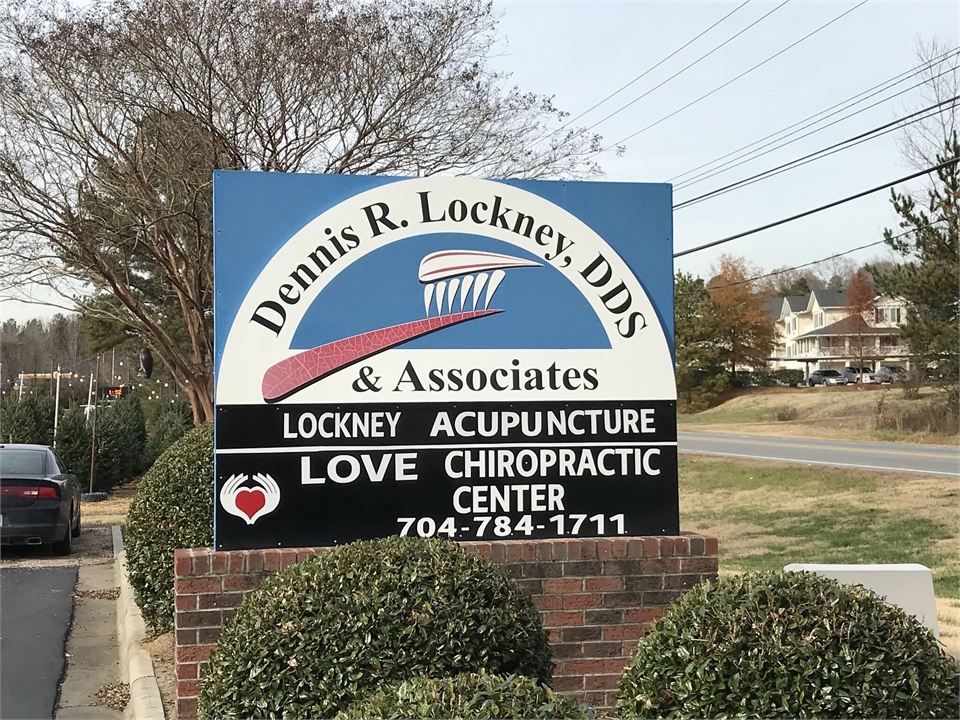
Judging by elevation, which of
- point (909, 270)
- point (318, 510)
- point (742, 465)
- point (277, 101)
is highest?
point (277, 101)

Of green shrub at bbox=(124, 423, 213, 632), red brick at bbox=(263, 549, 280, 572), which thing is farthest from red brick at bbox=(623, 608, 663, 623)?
green shrub at bbox=(124, 423, 213, 632)

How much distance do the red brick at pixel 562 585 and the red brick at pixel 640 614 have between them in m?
0.28

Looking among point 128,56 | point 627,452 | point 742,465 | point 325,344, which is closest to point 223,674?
point 325,344

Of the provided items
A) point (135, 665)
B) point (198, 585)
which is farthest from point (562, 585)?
point (135, 665)

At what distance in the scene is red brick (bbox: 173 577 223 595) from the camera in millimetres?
4746

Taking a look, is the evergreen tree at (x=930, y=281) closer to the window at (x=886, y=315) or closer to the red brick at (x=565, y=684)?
the red brick at (x=565, y=684)

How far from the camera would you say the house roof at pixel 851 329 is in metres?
71.8

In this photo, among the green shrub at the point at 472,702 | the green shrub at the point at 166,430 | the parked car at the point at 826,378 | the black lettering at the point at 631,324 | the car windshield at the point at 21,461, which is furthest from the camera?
the parked car at the point at 826,378

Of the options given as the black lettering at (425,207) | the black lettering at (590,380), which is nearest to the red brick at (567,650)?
the black lettering at (590,380)

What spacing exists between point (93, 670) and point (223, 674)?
4.42 metres

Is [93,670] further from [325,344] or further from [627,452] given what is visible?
[627,452]

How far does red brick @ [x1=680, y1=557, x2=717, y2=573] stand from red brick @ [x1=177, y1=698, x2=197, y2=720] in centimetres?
252

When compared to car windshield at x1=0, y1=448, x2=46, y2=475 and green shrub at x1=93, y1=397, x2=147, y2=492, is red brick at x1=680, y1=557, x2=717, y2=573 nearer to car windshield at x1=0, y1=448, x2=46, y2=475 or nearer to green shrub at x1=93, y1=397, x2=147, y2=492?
car windshield at x1=0, y1=448, x2=46, y2=475

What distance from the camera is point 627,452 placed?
536 cm
